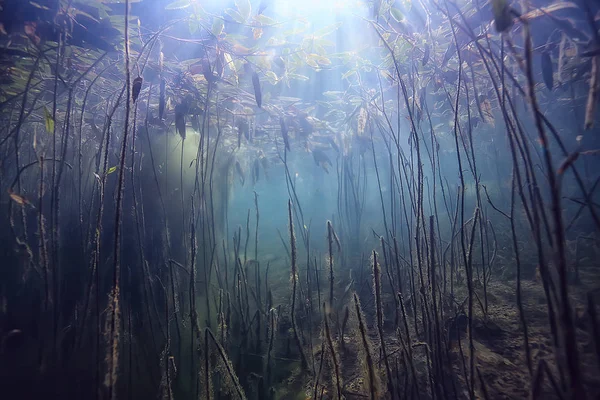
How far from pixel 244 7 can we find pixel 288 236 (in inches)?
154

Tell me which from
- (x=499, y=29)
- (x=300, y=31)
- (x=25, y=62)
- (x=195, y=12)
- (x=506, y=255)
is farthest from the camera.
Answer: (x=506, y=255)

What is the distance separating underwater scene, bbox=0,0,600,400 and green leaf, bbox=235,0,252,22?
0.12 metres

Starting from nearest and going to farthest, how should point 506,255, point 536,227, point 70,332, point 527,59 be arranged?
point 527,59 < point 536,227 < point 70,332 < point 506,255

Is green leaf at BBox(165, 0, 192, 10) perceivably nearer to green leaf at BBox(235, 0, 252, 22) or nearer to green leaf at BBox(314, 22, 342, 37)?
green leaf at BBox(235, 0, 252, 22)

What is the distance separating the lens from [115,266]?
1352 millimetres

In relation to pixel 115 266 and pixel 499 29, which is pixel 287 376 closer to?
pixel 115 266

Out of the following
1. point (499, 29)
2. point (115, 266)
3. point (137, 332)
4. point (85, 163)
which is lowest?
point (137, 332)

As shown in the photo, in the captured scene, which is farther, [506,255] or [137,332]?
[506,255]

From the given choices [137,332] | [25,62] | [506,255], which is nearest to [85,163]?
[25,62]

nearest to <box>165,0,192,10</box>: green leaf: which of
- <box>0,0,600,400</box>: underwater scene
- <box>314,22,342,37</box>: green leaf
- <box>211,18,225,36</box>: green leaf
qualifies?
<box>0,0,600,400</box>: underwater scene

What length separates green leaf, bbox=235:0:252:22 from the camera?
13.3ft

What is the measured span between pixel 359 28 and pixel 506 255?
7.94 meters

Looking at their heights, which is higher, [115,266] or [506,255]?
[115,266]

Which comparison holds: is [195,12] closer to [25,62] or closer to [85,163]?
[25,62]
